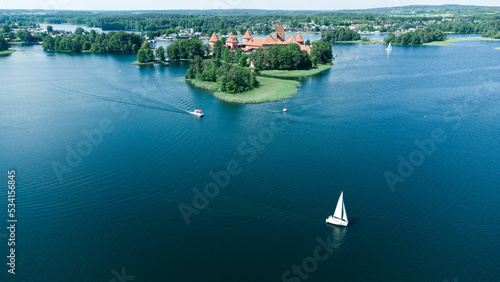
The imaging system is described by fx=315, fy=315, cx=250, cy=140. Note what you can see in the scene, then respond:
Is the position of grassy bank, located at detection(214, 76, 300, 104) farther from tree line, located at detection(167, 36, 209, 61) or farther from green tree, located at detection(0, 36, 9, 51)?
green tree, located at detection(0, 36, 9, 51)

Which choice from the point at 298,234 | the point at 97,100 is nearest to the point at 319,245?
the point at 298,234

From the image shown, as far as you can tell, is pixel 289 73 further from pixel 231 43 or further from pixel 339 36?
pixel 339 36

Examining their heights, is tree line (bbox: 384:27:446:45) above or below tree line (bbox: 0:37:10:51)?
above

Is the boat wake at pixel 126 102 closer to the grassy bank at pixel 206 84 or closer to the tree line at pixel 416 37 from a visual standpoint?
the grassy bank at pixel 206 84

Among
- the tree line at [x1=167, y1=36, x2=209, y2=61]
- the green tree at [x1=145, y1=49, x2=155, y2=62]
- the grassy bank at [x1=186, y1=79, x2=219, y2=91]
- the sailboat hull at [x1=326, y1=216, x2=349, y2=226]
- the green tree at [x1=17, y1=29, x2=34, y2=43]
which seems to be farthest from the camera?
the green tree at [x1=17, y1=29, x2=34, y2=43]

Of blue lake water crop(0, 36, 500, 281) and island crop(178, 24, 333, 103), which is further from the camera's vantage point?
island crop(178, 24, 333, 103)

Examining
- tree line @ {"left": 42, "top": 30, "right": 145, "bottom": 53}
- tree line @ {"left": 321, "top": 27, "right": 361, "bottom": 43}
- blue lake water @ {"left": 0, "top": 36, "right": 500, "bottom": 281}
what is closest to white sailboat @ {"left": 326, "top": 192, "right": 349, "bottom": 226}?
blue lake water @ {"left": 0, "top": 36, "right": 500, "bottom": 281}

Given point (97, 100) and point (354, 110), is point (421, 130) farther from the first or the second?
point (97, 100)
